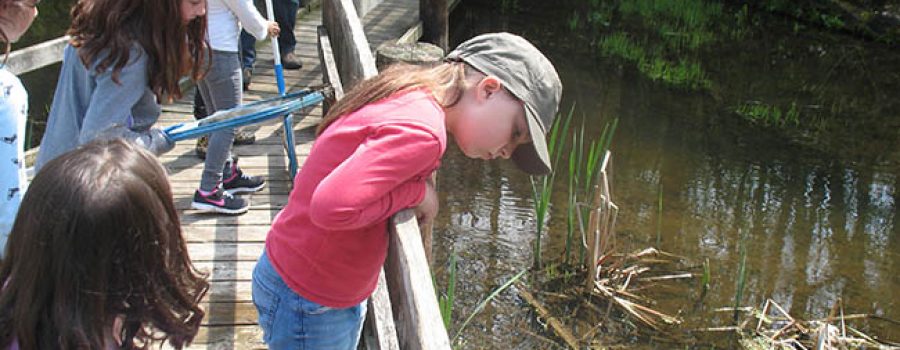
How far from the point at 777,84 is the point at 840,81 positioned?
77 cm

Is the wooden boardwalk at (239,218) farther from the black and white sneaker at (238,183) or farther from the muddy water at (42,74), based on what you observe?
the muddy water at (42,74)

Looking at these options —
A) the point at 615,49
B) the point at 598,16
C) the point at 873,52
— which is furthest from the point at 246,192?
the point at 873,52

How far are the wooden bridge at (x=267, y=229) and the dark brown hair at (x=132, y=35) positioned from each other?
0.77m

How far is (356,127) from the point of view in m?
1.63

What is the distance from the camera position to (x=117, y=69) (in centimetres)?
235

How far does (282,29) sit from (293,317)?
4.34m

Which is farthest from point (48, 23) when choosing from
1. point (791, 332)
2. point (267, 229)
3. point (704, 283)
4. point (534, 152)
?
point (534, 152)

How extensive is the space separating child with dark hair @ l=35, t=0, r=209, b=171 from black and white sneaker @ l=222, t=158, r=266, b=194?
139 centimetres

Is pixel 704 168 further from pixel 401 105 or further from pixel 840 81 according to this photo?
pixel 401 105

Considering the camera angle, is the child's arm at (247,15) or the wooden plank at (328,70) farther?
the wooden plank at (328,70)

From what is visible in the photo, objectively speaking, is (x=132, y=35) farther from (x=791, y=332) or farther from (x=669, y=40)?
(x=669, y=40)

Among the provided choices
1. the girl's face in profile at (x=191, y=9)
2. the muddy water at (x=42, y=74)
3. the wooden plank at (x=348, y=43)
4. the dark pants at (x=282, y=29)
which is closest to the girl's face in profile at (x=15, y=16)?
the girl's face in profile at (x=191, y=9)

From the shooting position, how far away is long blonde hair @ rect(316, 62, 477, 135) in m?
1.69

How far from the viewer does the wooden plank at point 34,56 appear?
3.94 m
